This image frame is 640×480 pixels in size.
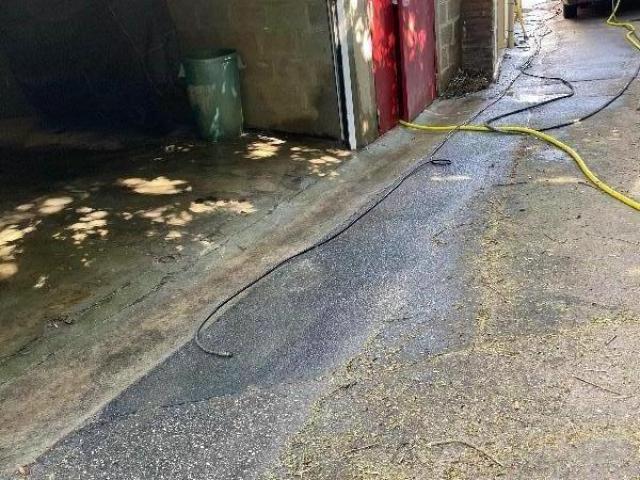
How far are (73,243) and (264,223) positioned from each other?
5.56 ft

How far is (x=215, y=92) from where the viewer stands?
7.31 meters

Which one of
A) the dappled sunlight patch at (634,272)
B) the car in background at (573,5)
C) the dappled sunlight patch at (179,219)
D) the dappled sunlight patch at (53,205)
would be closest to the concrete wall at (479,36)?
the dappled sunlight patch at (179,219)

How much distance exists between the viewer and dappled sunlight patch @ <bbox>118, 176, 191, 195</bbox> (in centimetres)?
616

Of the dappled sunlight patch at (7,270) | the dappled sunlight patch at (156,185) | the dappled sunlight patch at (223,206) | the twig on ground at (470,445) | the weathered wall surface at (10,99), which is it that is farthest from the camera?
the weathered wall surface at (10,99)

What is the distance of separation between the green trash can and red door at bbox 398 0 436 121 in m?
2.13

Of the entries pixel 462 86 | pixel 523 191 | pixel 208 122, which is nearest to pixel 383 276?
pixel 523 191

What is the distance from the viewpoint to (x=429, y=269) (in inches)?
169

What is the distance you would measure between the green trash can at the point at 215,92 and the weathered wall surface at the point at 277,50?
0.21m

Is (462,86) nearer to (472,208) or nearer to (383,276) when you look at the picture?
(472,208)

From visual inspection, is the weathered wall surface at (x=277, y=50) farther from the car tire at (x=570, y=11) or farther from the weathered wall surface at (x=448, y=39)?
the car tire at (x=570, y=11)

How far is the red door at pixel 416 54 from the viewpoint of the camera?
742 cm

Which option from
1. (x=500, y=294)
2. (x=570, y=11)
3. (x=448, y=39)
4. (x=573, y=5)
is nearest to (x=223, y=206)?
Answer: (x=500, y=294)

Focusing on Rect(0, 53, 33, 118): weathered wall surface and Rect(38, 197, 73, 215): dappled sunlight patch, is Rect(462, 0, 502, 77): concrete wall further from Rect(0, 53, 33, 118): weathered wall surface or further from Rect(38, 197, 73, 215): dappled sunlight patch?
Rect(0, 53, 33, 118): weathered wall surface

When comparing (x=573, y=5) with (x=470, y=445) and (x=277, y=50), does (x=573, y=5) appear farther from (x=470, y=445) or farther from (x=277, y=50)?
(x=470, y=445)
